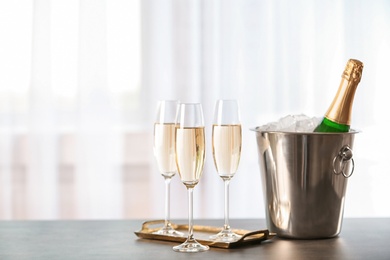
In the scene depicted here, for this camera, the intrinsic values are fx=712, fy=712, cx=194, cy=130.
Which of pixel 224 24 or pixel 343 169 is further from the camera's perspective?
pixel 224 24

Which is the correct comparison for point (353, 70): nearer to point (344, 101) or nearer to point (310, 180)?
point (344, 101)

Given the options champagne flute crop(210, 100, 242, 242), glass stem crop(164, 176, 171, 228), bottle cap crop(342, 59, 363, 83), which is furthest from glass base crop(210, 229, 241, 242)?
bottle cap crop(342, 59, 363, 83)

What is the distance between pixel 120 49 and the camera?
12.3ft

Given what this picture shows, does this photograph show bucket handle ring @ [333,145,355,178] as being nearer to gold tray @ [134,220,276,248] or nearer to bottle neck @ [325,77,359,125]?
bottle neck @ [325,77,359,125]

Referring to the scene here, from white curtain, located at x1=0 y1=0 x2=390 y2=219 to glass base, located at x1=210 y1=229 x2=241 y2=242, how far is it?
6.97ft

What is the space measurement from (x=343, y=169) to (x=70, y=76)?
2349mm

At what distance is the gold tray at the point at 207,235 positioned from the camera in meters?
1.53

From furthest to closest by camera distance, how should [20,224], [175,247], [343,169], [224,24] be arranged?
[224,24] → [20,224] → [343,169] → [175,247]

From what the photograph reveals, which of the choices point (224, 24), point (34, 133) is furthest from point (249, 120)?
point (34, 133)

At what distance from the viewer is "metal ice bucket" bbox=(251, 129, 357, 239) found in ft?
5.28

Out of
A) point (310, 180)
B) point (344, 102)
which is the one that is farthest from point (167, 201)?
point (344, 102)

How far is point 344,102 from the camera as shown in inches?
63.8

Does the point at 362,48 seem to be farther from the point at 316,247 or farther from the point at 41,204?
the point at 316,247

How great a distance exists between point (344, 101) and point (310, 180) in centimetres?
20
